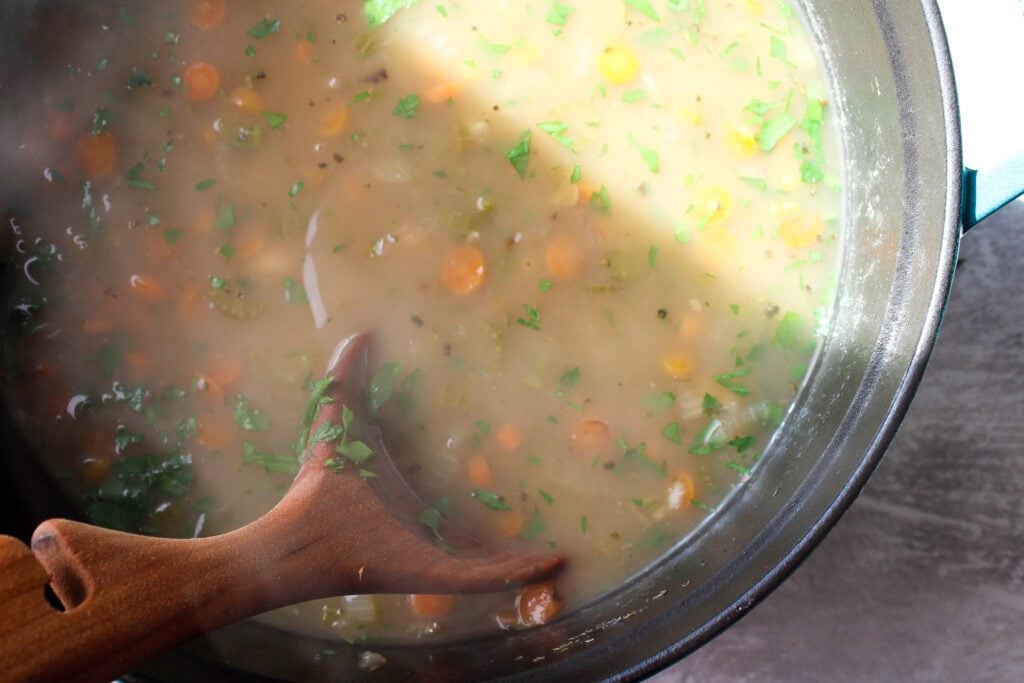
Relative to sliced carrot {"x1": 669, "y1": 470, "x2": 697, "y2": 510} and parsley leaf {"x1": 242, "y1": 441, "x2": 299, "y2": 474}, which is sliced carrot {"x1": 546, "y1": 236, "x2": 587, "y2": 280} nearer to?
sliced carrot {"x1": 669, "y1": 470, "x2": 697, "y2": 510}

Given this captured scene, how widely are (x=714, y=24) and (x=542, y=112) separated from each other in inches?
17.1

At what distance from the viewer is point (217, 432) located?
1889mm

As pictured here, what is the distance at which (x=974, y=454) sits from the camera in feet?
7.04

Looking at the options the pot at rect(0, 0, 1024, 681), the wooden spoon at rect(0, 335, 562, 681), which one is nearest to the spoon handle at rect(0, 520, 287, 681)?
the wooden spoon at rect(0, 335, 562, 681)

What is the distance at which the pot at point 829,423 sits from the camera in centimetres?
158

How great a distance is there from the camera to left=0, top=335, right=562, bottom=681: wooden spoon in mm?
1212

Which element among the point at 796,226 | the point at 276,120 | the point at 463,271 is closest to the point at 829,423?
the point at 796,226

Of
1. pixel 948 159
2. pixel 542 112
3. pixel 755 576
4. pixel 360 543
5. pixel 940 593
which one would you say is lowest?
pixel 940 593

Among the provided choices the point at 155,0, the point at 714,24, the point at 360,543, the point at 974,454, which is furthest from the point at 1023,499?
the point at 155,0

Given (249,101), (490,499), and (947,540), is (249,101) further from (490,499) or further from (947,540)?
(947,540)

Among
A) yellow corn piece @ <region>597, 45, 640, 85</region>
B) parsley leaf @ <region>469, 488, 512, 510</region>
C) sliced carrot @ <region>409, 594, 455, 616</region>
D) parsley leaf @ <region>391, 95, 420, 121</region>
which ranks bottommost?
sliced carrot @ <region>409, 594, 455, 616</region>

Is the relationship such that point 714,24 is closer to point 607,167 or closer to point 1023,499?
point 607,167

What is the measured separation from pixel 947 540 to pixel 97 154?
2.16 m

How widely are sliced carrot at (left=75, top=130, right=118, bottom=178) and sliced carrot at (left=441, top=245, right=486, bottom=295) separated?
77 cm
